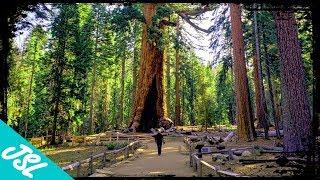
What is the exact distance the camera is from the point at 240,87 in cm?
2456

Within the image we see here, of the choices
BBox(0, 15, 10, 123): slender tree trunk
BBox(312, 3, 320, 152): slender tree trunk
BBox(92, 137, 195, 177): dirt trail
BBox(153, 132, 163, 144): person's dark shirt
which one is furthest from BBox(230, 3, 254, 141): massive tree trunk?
BBox(0, 15, 10, 123): slender tree trunk

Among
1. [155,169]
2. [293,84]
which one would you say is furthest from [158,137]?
[293,84]

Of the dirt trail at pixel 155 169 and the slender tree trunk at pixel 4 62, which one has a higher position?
the slender tree trunk at pixel 4 62

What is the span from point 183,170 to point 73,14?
991 inches

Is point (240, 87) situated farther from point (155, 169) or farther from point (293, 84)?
point (293, 84)

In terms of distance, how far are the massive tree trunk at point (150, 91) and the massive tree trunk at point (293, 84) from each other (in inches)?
1051

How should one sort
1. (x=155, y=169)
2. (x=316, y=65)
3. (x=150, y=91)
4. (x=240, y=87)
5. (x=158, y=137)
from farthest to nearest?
1. (x=150, y=91)
2. (x=240, y=87)
3. (x=158, y=137)
4. (x=155, y=169)
5. (x=316, y=65)

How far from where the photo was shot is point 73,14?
3778cm

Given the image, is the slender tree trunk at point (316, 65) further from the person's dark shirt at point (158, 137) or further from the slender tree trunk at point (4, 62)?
the person's dark shirt at point (158, 137)

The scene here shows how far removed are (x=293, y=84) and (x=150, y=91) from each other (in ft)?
91.5

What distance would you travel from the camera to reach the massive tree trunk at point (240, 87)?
958 inches

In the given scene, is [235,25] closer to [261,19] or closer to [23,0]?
[261,19]

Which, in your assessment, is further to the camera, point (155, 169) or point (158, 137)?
point (158, 137)

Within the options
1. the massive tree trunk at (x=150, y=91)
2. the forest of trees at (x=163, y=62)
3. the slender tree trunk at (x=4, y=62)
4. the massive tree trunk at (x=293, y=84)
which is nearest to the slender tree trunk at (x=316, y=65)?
the forest of trees at (x=163, y=62)
